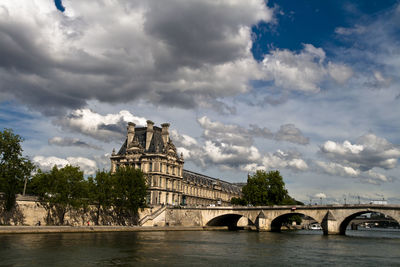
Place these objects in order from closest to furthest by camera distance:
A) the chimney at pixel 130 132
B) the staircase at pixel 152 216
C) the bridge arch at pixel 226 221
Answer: the staircase at pixel 152 216 → the bridge arch at pixel 226 221 → the chimney at pixel 130 132

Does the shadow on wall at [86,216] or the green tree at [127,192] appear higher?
the green tree at [127,192]

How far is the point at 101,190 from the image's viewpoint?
91.1 m

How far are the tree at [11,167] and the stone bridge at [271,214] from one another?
137 feet

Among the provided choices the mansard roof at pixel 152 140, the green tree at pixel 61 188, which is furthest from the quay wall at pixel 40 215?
the mansard roof at pixel 152 140

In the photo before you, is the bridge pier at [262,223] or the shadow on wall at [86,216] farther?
the bridge pier at [262,223]

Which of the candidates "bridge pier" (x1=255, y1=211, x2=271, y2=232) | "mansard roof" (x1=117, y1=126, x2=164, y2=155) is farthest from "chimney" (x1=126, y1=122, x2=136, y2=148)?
"bridge pier" (x1=255, y1=211, x2=271, y2=232)

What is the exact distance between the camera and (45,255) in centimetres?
3856

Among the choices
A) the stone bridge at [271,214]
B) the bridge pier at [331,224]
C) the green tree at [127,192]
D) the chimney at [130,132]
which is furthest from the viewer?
the chimney at [130,132]

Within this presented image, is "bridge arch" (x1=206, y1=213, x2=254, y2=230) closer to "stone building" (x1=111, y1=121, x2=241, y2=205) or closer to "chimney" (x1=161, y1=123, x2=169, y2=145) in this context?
"stone building" (x1=111, y1=121, x2=241, y2=205)

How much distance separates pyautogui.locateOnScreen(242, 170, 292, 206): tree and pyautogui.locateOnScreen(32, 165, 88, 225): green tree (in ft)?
172

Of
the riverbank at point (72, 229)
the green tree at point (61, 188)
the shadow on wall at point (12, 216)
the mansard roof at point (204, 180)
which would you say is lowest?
the riverbank at point (72, 229)

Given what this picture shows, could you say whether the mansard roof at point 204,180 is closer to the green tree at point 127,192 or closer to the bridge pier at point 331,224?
the green tree at point 127,192

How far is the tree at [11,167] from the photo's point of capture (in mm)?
71438

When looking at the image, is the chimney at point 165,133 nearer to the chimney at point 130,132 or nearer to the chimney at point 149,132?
the chimney at point 149,132
